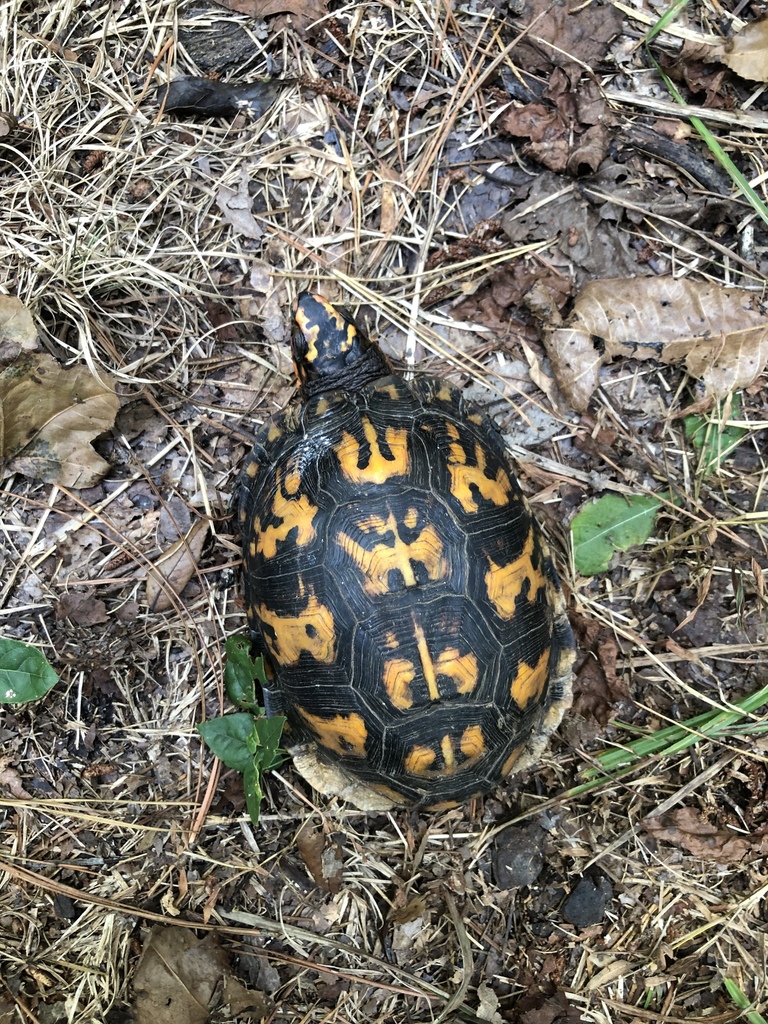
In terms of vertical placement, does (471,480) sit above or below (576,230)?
below

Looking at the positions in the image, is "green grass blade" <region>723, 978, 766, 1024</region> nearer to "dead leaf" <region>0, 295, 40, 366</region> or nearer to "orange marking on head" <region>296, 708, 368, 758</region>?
"orange marking on head" <region>296, 708, 368, 758</region>

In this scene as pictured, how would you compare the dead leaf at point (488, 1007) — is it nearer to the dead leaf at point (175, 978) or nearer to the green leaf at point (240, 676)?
the dead leaf at point (175, 978)

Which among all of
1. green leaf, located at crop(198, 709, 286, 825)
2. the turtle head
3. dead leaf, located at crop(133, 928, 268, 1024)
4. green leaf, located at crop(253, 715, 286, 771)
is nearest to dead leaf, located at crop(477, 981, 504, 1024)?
dead leaf, located at crop(133, 928, 268, 1024)

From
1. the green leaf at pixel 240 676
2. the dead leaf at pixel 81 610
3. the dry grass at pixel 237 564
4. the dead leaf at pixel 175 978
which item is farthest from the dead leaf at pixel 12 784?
the green leaf at pixel 240 676

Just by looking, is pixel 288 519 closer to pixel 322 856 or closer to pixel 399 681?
pixel 399 681

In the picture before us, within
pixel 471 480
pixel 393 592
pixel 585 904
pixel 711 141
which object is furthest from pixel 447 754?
pixel 711 141

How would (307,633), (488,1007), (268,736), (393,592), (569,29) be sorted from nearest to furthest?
(393,592) → (307,633) → (268,736) → (488,1007) → (569,29)

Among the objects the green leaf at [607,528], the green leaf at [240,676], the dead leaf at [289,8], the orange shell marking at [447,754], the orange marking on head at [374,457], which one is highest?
the dead leaf at [289,8]

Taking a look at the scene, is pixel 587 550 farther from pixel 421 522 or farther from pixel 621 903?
pixel 621 903
